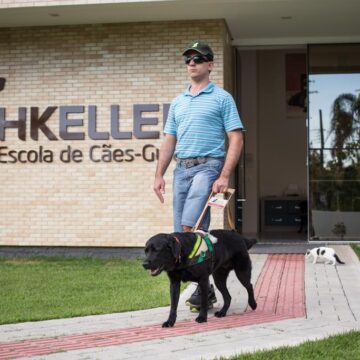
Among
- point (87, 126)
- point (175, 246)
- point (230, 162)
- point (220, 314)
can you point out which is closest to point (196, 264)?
point (175, 246)

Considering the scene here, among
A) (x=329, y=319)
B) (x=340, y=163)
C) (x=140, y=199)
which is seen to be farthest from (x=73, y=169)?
(x=329, y=319)

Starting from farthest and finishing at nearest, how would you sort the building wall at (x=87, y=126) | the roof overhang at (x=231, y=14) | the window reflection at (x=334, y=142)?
1. the window reflection at (x=334, y=142)
2. the building wall at (x=87, y=126)
3. the roof overhang at (x=231, y=14)

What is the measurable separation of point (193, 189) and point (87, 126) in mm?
6431

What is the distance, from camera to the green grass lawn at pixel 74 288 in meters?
6.48

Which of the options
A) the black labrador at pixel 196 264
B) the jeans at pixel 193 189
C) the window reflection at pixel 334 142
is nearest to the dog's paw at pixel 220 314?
the black labrador at pixel 196 264

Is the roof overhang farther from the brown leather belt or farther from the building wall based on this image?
the brown leather belt

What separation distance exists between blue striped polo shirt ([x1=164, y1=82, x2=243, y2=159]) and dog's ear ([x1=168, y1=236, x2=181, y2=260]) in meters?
1.09

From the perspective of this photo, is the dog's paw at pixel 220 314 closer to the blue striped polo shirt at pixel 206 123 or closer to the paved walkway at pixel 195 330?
the paved walkway at pixel 195 330

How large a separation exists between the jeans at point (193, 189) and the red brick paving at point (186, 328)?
0.87 meters

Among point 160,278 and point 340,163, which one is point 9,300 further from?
point 340,163

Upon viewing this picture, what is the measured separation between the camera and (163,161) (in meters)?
6.38

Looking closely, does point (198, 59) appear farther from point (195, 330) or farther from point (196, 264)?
point (195, 330)

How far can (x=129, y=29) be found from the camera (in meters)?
12.1

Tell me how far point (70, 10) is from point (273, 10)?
3237 mm
